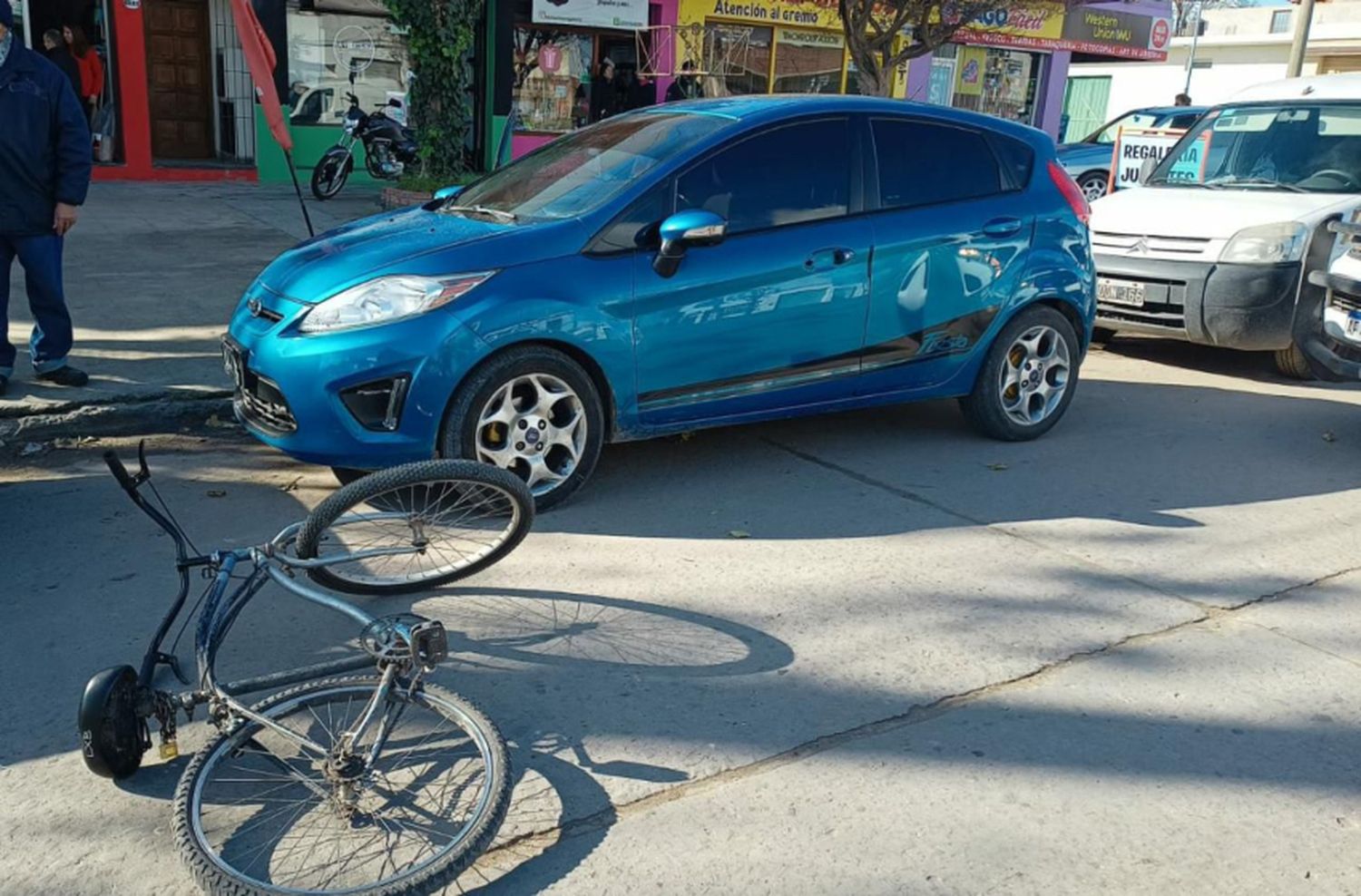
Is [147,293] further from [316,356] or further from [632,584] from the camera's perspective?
[632,584]

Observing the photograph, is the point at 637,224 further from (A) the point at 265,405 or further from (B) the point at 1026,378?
(B) the point at 1026,378

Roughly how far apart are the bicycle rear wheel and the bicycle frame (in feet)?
1.00

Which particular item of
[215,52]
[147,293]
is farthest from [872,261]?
[215,52]

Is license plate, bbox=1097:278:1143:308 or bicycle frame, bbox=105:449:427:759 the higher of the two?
license plate, bbox=1097:278:1143:308

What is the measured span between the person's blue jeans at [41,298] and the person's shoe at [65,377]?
0.03 m

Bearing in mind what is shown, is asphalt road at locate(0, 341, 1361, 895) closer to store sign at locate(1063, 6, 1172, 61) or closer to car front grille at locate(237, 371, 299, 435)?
car front grille at locate(237, 371, 299, 435)

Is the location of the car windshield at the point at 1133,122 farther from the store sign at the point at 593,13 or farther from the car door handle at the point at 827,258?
the car door handle at the point at 827,258

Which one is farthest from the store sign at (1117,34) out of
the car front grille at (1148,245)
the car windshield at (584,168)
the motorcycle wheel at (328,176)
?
the car windshield at (584,168)

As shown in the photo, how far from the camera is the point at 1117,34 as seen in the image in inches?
1000

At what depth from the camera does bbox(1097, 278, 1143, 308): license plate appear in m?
8.30

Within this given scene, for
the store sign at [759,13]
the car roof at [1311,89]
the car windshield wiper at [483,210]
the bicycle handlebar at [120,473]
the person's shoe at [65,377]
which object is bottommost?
the person's shoe at [65,377]

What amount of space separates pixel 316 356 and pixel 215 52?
44.6 feet

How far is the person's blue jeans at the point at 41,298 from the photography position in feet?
20.1

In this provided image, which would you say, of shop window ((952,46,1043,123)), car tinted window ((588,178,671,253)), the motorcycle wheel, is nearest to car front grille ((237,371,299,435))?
car tinted window ((588,178,671,253))
